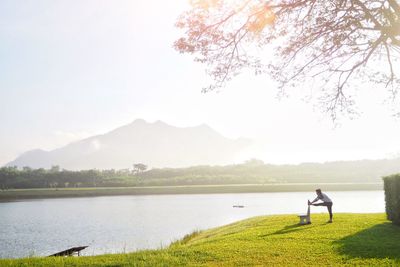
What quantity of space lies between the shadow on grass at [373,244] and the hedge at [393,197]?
108 centimetres

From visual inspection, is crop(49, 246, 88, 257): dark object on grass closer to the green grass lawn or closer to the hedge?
the green grass lawn

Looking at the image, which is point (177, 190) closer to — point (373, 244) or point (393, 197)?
point (393, 197)

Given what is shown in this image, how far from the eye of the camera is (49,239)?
45.6 metres

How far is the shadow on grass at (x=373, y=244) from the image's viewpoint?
17203 millimetres

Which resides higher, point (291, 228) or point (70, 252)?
point (291, 228)

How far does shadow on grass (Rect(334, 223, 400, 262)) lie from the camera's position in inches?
677

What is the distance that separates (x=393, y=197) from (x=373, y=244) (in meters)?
7.11

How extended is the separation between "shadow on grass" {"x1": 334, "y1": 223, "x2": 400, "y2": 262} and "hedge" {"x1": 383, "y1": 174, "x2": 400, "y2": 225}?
108cm

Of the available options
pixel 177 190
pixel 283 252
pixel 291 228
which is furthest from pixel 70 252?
pixel 177 190

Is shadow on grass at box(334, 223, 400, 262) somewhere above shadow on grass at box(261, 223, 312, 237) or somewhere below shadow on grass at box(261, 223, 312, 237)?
above

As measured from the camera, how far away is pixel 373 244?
62.4 ft

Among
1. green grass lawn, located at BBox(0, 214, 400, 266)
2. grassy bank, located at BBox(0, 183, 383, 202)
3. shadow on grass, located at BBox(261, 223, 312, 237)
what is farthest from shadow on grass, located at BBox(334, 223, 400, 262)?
grassy bank, located at BBox(0, 183, 383, 202)

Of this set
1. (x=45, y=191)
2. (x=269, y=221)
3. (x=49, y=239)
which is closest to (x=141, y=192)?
(x=45, y=191)

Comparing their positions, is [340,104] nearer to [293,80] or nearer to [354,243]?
[293,80]
